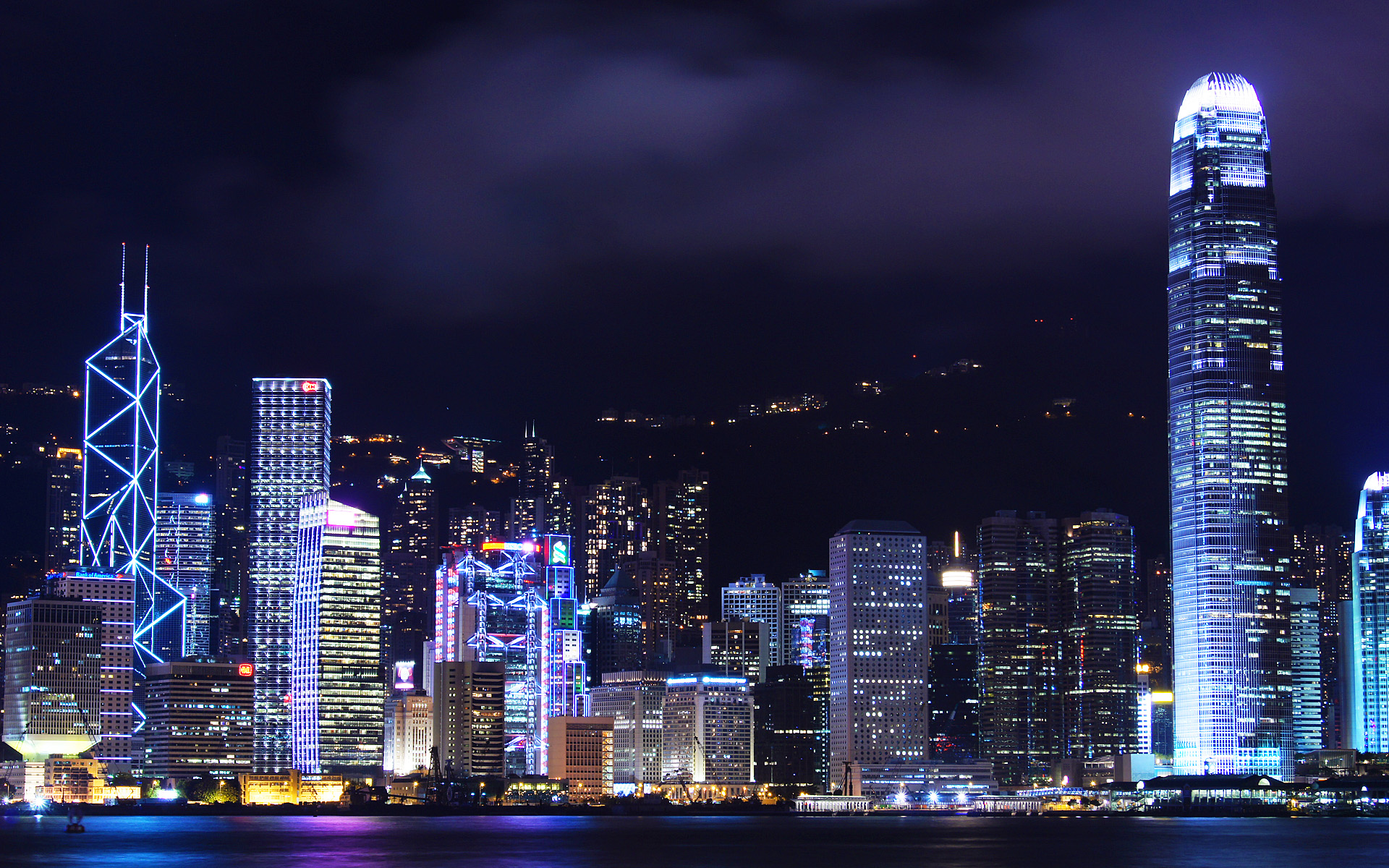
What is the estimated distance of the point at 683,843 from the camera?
449 feet

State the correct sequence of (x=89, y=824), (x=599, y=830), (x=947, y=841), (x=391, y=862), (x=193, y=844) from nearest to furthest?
(x=391, y=862), (x=193, y=844), (x=947, y=841), (x=599, y=830), (x=89, y=824)

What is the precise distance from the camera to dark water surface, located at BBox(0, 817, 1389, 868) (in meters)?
117

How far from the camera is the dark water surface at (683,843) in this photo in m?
117

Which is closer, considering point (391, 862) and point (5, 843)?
point (391, 862)

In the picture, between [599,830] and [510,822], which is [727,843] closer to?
[599,830]

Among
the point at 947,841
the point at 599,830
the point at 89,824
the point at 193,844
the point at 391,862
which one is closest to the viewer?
the point at 391,862

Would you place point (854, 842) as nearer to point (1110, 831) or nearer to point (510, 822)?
point (1110, 831)

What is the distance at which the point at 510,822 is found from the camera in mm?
183500

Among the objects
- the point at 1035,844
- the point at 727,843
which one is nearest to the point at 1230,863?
the point at 1035,844

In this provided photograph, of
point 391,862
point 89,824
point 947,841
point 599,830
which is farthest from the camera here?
point 89,824

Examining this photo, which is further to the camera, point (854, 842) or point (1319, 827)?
point (1319, 827)

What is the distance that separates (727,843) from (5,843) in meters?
46.8

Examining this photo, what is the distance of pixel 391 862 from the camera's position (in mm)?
113562

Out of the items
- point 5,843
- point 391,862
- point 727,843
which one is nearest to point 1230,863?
point 727,843
